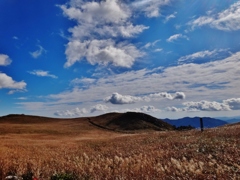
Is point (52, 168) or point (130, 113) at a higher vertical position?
point (130, 113)

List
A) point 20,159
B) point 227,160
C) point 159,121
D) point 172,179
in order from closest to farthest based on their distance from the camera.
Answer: point 172,179
point 227,160
point 20,159
point 159,121

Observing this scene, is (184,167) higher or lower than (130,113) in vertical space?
lower

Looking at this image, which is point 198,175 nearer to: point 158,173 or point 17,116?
point 158,173

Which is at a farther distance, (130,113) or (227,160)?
(130,113)

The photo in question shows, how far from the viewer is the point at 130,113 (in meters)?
123

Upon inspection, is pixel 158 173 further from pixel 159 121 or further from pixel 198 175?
pixel 159 121

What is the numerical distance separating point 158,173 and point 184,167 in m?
0.91

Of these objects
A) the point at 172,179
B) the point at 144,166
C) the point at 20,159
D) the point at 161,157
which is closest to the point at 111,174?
the point at 144,166

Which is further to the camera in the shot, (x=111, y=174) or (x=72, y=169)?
(x=72, y=169)

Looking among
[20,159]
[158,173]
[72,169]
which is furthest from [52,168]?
[158,173]

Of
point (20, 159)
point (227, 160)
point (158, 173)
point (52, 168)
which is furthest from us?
point (20, 159)

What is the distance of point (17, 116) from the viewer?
451ft

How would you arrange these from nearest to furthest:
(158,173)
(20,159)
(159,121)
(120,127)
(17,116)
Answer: (158,173) < (20,159) < (120,127) < (159,121) < (17,116)

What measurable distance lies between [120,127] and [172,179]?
3822 inches
